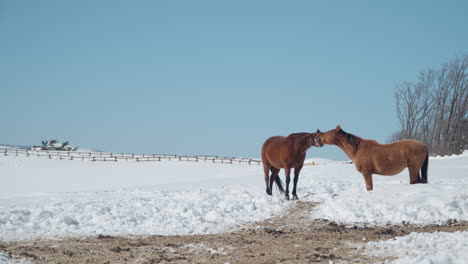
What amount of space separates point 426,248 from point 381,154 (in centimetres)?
426

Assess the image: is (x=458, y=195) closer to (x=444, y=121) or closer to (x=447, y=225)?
(x=447, y=225)

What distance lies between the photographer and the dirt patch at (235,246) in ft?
24.3

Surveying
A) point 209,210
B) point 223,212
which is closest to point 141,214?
point 209,210

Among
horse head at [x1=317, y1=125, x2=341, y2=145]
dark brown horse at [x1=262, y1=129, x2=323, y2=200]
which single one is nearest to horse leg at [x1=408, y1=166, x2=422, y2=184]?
horse head at [x1=317, y1=125, x2=341, y2=145]

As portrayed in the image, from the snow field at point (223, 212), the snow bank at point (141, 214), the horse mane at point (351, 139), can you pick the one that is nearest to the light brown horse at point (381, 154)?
the horse mane at point (351, 139)

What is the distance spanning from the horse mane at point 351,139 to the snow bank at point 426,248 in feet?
12.6

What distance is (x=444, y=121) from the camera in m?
41.4

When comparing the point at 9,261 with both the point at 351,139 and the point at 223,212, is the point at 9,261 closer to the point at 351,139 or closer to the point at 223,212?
the point at 223,212

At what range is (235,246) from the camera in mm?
8312

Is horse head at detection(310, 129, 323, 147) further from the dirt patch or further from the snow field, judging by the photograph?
the dirt patch

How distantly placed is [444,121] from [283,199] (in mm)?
32613

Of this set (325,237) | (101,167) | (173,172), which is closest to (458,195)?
(325,237)

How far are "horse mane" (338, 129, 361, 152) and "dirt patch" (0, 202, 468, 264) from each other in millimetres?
1935

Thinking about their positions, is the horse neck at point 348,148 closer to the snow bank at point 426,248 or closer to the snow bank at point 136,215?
the snow bank at point 136,215
